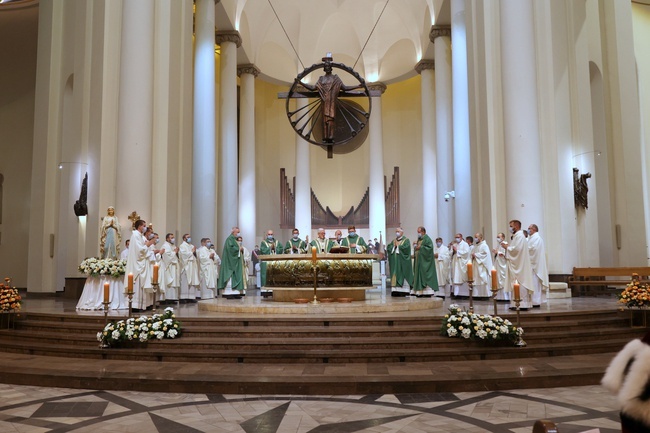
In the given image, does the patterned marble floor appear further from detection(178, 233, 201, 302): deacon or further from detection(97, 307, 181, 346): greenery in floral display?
detection(178, 233, 201, 302): deacon

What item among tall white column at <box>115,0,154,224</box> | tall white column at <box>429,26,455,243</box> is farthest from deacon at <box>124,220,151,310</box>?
tall white column at <box>429,26,455,243</box>

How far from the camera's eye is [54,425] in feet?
15.4

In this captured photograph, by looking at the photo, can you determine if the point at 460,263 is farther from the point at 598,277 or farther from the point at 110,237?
the point at 110,237

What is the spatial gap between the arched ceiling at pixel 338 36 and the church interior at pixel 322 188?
0.28ft

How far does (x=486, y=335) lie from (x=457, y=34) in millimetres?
11243

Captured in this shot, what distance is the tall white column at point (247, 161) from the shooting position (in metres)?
21.0

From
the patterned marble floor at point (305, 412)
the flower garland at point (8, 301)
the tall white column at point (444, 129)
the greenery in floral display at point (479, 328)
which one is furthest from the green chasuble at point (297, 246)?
the patterned marble floor at point (305, 412)

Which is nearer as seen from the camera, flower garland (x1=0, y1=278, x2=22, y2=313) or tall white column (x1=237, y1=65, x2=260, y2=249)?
flower garland (x1=0, y1=278, x2=22, y2=313)

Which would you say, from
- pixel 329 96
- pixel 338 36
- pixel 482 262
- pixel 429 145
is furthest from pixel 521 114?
pixel 338 36

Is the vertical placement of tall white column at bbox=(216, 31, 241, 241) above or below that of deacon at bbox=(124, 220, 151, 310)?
above

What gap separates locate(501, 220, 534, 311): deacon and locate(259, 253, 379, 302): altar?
2.61 meters

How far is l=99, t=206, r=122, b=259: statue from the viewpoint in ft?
35.2

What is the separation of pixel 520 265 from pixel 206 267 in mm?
7388

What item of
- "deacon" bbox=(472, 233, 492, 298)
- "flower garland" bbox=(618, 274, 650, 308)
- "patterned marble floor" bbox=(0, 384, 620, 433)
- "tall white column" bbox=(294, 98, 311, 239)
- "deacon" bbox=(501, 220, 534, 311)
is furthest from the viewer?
"tall white column" bbox=(294, 98, 311, 239)
